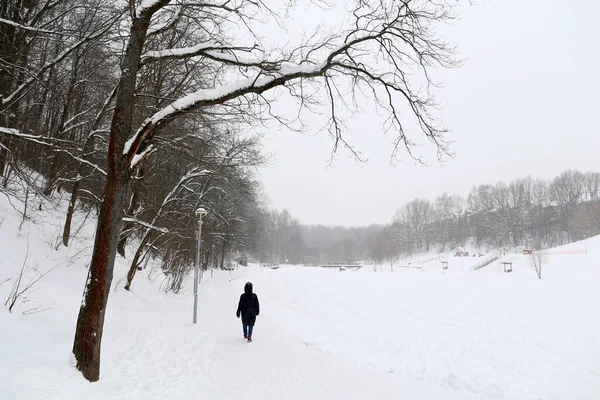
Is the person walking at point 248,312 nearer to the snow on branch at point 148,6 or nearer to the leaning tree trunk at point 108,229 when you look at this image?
the leaning tree trunk at point 108,229

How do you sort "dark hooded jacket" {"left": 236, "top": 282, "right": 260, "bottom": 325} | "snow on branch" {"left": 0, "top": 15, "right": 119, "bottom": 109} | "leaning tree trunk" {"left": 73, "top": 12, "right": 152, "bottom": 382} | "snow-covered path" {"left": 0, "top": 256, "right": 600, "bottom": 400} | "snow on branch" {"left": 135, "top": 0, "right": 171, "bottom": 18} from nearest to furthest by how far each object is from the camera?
1. "leaning tree trunk" {"left": 73, "top": 12, "right": 152, "bottom": 382}
2. "snow on branch" {"left": 135, "top": 0, "right": 171, "bottom": 18}
3. "snow-covered path" {"left": 0, "top": 256, "right": 600, "bottom": 400}
4. "snow on branch" {"left": 0, "top": 15, "right": 119, "bottom": 109}
5. "dark hooded jacket" {"left": 236, "top": 282, "right": 260, "bottom": 325}

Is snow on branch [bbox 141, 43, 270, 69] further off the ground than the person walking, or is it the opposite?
snow on branch [bbox 141, 43, 270, 69]

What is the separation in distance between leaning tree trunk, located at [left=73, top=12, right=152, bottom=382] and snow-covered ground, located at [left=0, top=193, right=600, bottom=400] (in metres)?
0.33

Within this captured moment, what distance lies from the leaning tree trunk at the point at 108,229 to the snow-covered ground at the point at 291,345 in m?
0.33

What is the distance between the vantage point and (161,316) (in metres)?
11.3

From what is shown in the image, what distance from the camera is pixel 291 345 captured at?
9688 mm

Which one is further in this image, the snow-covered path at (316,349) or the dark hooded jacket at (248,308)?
the dark hooded jacket at (248,308)

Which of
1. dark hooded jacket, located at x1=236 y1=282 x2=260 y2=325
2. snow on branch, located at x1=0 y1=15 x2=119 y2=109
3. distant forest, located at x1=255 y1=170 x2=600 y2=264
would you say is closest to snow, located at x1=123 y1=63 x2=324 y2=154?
snow on branch, located at x1=0 y1=15 x2=119 y2=109

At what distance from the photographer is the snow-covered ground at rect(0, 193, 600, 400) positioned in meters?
5.39

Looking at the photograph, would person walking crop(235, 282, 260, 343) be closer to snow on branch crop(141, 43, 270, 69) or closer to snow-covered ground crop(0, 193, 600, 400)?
snow-covered ground crop(0, 193, 600, 400)

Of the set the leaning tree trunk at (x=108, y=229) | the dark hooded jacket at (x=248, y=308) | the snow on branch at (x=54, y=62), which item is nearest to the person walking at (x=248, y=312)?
the dark hooded jacket at (x=248, y=308)

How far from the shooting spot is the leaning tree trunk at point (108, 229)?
15.4 feet

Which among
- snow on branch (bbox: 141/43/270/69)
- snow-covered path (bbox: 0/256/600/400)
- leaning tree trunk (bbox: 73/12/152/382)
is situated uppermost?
snow on branch (bbox: 141/43/270/69)

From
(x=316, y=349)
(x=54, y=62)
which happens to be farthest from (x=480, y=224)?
(x=54, y=62)
